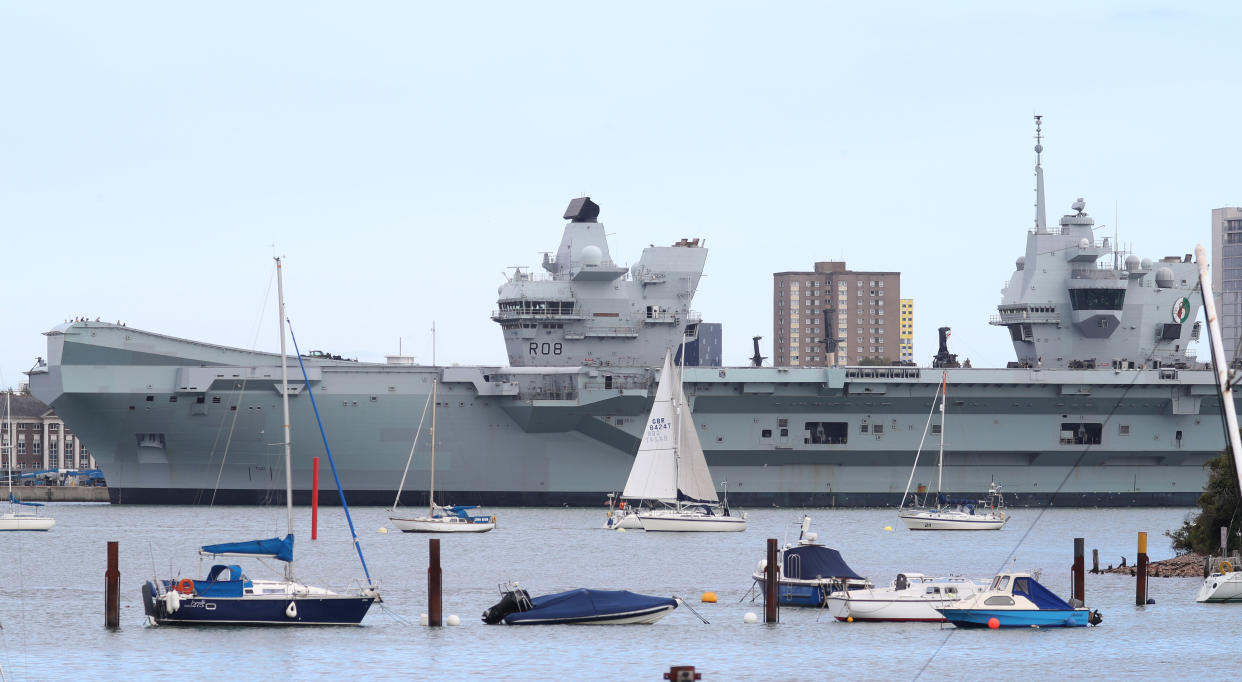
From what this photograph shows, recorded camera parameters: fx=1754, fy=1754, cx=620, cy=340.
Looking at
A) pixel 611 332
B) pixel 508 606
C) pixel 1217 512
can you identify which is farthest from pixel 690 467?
pixel 508 606

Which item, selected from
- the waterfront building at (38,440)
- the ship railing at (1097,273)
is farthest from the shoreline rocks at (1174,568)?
the waterfront building at (38,440)

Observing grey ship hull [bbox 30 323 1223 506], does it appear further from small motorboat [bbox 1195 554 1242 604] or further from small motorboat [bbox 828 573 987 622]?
small motorboat [bbox 828 573 987 622]

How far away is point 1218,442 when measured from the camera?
57.0m

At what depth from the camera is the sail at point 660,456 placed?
4494cm

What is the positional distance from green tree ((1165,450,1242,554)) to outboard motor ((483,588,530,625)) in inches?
581

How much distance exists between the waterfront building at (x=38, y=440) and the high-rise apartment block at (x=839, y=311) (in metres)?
72.6

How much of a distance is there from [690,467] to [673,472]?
1.58 ft

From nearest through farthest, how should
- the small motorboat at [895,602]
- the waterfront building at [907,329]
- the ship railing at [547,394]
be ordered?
the small motorboat at [895,602], the ship railing at [547,394], the waterfront building at [907,329]

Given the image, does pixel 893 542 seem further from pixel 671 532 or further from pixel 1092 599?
pixel 1092 599

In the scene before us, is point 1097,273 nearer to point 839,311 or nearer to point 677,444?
point 677,444

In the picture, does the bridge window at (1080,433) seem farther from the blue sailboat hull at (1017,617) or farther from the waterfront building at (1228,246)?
the waterfront building at (1228,246)

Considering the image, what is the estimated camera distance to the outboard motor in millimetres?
26219

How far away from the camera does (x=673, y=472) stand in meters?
44.9

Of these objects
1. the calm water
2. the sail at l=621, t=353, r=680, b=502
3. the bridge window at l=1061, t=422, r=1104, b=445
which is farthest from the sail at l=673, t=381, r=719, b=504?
the bridge window at l=1061, t=422, r=1104, b=445
